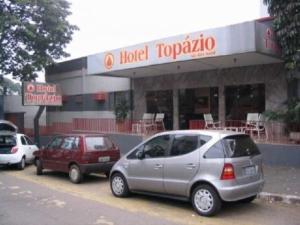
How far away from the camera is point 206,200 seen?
825cm

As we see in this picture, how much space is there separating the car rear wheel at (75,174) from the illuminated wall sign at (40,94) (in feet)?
28.6

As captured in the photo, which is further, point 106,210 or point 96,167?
point 96,167

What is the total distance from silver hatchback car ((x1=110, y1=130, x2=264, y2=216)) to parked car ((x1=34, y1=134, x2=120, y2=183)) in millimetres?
3125

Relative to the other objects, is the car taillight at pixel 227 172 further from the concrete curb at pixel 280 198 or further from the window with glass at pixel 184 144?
the concrete curb at pixel 280 198

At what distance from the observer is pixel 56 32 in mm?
25578

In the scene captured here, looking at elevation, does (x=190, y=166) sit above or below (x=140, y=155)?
below

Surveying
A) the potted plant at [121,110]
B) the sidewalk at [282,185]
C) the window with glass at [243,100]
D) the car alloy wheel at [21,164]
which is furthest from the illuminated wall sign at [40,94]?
the sidewalk at [282,185]

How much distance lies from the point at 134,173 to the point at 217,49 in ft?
20.7

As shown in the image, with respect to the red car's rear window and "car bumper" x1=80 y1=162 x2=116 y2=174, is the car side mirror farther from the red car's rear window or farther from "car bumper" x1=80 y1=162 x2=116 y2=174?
the red car's rear window

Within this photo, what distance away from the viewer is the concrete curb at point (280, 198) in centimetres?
913

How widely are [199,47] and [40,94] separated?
967 cm

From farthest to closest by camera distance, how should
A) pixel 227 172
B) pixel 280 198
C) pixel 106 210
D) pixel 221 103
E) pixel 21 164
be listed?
pixel 221 103
pixel 21 164
pixel 280 198
pixel 106 210
pixel 227 172

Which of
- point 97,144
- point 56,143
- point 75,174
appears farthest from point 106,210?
point 56,143

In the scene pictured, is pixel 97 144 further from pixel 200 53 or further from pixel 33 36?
pixel 33 36
